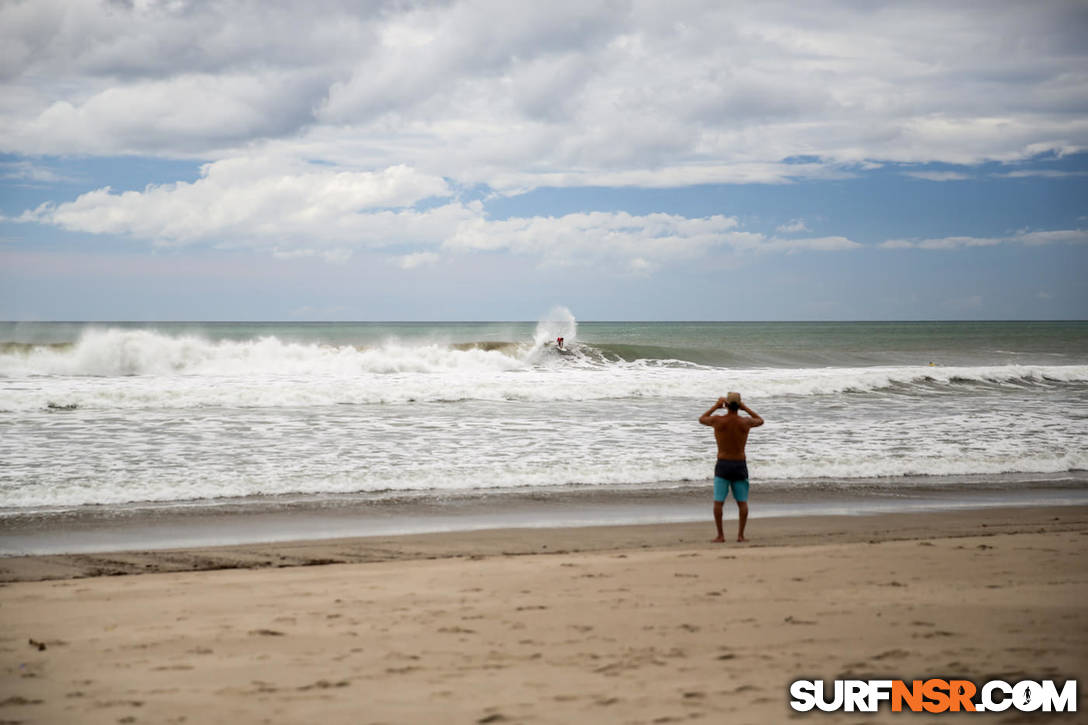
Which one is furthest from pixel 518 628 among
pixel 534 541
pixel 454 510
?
pixel 454 510

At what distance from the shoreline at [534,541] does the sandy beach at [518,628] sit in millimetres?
65

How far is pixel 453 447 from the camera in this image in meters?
14.3

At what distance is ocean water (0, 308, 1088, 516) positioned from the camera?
11.6m

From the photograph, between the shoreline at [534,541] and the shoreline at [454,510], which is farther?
the shoreline at [454,510]

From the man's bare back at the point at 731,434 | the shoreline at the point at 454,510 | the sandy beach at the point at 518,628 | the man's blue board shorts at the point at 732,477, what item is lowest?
the shoreline at the point at 454,510

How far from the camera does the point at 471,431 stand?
16109 millimetres

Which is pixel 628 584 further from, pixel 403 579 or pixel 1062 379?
pixel 1062 379

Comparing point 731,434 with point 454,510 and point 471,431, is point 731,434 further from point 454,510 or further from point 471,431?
point 471,431

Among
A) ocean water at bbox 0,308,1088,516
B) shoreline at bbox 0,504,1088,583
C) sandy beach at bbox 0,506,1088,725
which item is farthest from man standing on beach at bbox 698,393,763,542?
ocean water at bbox 0,308,1088,516

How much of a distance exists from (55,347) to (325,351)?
489 inches

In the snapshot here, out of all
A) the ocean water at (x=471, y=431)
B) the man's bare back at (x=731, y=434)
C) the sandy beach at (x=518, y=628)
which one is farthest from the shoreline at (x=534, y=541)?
the ocean water at (x=471, y=431)

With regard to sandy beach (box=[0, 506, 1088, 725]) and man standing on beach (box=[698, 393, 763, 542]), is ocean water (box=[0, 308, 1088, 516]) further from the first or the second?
sandy beach (box=[0, 506, 1088, 725])

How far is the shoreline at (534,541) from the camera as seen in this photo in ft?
24.3

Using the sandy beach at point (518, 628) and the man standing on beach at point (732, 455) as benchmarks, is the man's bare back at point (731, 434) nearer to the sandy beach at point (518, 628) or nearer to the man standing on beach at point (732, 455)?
the man standing on beach at point (732, 455)
